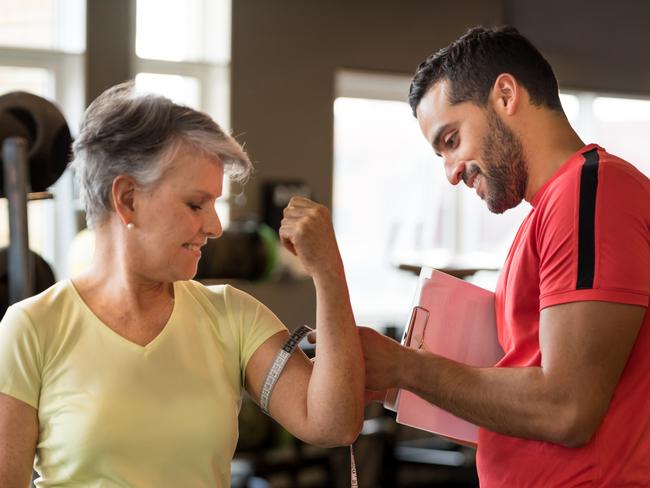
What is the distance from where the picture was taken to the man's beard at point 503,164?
1.59m

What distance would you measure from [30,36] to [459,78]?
391cm

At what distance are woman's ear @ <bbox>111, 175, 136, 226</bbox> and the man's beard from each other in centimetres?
61

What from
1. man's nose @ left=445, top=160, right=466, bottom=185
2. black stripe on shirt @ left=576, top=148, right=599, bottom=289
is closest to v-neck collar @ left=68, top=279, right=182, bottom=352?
man's nose @ left=445, top=160, right=466, bottom=185

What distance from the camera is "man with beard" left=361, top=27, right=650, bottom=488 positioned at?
138 cm

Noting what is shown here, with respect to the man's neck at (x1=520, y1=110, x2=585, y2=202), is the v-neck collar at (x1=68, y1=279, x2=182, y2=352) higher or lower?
lower

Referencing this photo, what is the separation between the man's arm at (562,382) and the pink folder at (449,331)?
236mm

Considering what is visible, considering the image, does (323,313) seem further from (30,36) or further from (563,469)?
(30,36)

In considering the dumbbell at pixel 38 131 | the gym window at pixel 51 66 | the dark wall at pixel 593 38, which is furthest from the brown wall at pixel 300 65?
the dumbbell at pixel 38 131

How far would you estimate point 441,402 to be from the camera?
1486 millimetres

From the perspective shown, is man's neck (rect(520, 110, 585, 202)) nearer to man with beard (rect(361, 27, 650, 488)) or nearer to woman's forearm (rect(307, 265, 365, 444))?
man with beard (rect(361, 27, 650, 488))

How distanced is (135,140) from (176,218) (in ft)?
0.46

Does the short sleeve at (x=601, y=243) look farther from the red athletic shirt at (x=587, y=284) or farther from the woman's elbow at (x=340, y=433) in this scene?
the woman's elbow at (x=340, y=433)

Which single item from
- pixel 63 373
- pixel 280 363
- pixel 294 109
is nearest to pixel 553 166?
pixel 280 363

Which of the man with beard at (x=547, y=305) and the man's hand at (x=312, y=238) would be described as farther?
the man's hand at (x=312, y=238)
